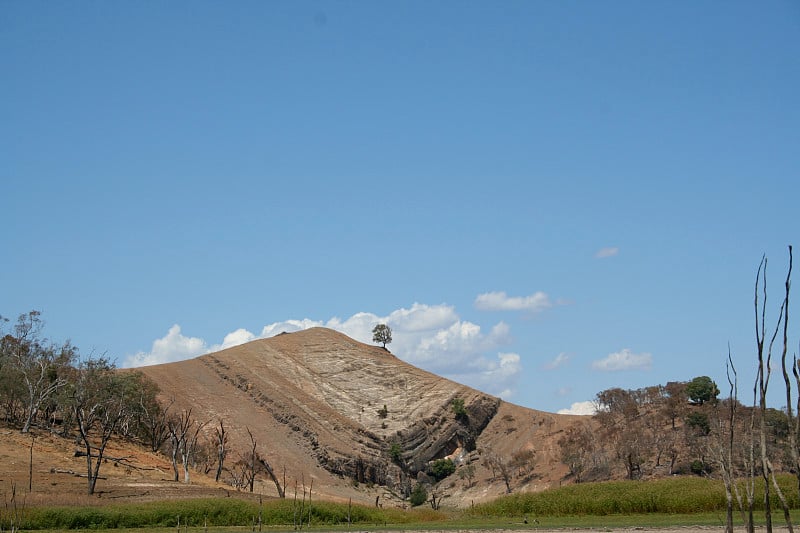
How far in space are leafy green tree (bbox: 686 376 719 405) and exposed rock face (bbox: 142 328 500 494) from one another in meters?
40.8

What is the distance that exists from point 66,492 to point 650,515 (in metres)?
41.9

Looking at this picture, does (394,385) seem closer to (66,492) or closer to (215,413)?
(215,413)

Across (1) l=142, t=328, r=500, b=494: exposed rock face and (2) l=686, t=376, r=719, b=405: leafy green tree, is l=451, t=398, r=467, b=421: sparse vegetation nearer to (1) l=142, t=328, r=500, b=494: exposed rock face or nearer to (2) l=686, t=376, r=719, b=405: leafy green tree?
(1) l=142, t=328, r=500, b=494: exposed rock face

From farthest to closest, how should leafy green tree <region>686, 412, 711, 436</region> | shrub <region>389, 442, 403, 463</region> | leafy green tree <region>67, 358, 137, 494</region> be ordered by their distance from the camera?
shrub <region>389, 442, 403, 463</region> → leafy green tree <region>686, 412, 711, 436</region> → leafy green tree <region>67, 358, 137, 494</region>

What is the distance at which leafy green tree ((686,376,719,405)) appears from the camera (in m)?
116

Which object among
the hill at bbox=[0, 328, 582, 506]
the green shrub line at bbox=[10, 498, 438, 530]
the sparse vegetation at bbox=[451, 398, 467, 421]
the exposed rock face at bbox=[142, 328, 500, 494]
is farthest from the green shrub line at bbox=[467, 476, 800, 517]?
the sparse vegetation at bbox=[451, 398, 467, 421]

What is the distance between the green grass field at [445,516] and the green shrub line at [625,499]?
6cm

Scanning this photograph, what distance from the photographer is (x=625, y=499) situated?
2094 inches

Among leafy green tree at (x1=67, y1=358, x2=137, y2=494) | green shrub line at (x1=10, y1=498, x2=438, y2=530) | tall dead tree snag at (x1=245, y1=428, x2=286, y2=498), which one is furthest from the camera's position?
leafy green tree at (x1=67, y1=358, x2=137, y2=494)

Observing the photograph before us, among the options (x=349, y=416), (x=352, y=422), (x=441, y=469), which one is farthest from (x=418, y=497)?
(x=349, y=416)

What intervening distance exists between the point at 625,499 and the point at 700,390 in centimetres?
6953

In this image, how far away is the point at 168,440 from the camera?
352 ft

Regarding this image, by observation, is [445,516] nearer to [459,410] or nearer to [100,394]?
[100,394]

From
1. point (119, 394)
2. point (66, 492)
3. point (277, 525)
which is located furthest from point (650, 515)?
point (119, 394)
